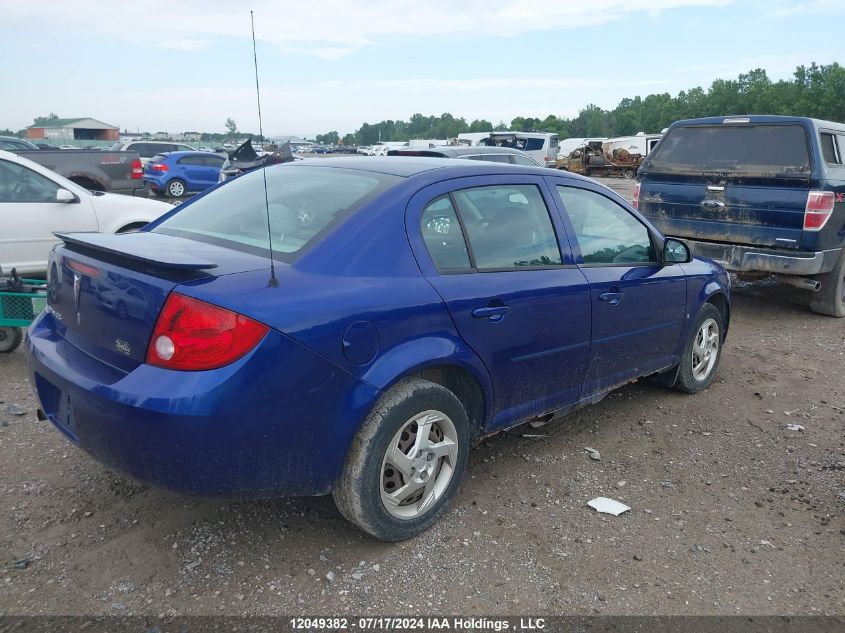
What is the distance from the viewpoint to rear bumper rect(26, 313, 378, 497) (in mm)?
2471

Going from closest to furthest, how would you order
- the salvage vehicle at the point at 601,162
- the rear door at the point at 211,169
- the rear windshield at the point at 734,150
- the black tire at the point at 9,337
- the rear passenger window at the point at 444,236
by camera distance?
the rear passenger window at the point at 444,236 < the black tire at the point at 9,337 < the rear windshield at the point at 734,150 < the rear door at the point at 211,169 < the salvage vehicle at the point at 601,162

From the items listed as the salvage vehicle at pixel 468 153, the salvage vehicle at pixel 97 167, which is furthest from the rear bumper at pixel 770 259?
the salvage vehicle at pixel 97 167

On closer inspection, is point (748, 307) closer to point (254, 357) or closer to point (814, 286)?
point (814, 286)

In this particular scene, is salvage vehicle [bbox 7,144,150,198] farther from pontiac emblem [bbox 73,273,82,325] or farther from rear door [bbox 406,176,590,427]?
rear door [bbox 406,176,590,427]

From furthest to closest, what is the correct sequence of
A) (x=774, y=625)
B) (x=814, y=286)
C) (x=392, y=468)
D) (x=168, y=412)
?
(x=814, y=286) < (x=392, y=468) < (x=774, y=625) < (x=168, y=412)

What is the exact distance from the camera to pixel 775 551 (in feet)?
10.5

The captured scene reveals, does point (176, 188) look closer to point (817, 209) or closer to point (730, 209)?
point (730, 209)

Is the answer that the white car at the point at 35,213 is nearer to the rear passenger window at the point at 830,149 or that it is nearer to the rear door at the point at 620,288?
the rear door at the point at 620,288

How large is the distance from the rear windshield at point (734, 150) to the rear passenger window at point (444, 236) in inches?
202

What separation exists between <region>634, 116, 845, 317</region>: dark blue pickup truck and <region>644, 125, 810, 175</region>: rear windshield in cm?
1

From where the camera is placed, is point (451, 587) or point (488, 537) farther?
point (488, 537)

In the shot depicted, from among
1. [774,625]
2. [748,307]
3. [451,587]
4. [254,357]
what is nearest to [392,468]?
[451,587]

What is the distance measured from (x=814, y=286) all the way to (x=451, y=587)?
6.42 meters

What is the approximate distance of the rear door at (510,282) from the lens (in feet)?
10.5
